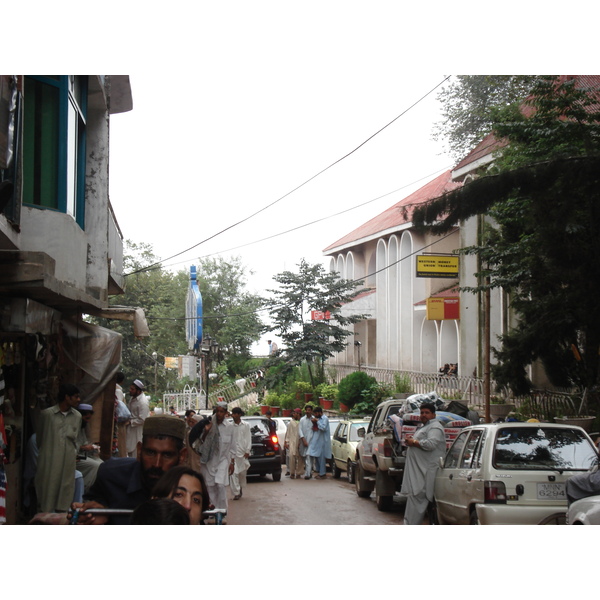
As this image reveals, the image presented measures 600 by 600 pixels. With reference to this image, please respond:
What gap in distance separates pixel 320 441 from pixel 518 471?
1124 centimetres

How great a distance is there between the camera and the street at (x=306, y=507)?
39.9ft

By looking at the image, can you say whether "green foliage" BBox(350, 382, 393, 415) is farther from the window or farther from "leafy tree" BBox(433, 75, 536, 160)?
the window

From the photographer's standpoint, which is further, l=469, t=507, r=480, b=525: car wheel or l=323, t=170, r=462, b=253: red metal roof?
l=323, t=170, r=462, b=253: red metal roof

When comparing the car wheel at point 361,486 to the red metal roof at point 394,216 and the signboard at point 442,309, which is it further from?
the red metal roof at point 394,216

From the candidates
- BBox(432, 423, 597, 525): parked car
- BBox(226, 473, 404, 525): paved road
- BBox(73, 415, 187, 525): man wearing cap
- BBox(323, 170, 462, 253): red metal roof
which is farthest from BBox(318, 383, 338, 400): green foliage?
BBox(73, 415, 187, 525): man wearing cap

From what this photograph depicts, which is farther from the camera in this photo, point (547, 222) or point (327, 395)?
point (327, 395)

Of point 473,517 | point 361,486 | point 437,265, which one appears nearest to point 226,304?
point 437,265

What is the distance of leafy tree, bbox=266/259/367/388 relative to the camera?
108 feet

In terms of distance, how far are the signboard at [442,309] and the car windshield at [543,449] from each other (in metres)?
18.8

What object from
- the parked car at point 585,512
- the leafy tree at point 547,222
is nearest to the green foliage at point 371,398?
the leafy tree at point 547,222

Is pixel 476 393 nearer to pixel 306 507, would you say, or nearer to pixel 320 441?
pixel 320 441

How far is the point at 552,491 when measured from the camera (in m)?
8.32

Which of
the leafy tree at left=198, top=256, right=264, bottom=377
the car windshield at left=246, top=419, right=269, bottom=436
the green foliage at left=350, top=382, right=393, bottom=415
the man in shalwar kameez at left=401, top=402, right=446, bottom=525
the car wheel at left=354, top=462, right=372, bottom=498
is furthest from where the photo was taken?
the leafy tree at left=198, top=256, right=264, bottom=377

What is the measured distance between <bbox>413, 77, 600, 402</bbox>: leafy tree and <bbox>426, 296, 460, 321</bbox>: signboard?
8493 mm
